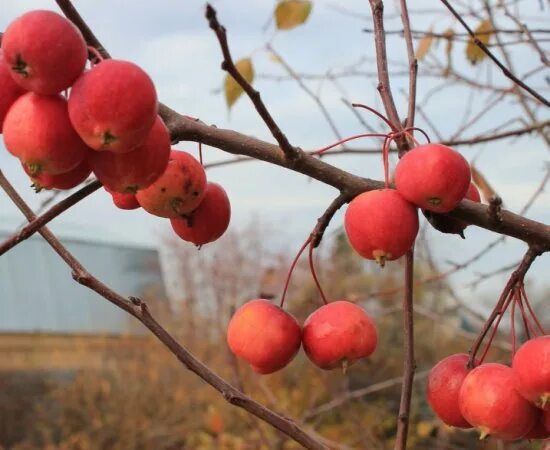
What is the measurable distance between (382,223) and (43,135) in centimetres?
27

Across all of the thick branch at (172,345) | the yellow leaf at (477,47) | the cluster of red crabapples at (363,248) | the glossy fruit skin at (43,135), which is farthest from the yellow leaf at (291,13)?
the glossy fruit skin at (43,135)

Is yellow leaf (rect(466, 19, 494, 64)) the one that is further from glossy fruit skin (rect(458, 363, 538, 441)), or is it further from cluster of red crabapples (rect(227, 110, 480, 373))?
glossy fruit skin (rect(458, 363, 538, 441))

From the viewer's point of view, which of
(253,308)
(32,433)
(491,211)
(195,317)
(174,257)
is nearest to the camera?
(491,211)

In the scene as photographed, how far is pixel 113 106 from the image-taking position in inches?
19.4

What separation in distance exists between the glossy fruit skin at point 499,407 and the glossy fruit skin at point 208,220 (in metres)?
0.25

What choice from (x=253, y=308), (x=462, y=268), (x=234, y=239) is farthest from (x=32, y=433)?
(x=253, y=308)

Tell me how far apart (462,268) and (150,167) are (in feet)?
3.87

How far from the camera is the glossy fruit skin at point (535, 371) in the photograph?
0.63 metres

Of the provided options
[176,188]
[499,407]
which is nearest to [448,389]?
[499,407]

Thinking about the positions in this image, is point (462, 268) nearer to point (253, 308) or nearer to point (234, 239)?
point (253, 308)

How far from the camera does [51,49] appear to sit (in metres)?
0.50

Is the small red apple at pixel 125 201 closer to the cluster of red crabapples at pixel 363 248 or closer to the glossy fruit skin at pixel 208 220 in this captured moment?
the glossy fruit skin at pixel 208 220

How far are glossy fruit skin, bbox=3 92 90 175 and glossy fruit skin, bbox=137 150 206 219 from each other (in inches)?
3.9

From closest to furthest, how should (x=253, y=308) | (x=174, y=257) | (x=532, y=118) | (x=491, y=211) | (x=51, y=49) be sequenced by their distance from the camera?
(x=51, y=49)
(x=491, y=211)
(x=253, y=308)
(x=532, y=118)
(x=174, y=257)
